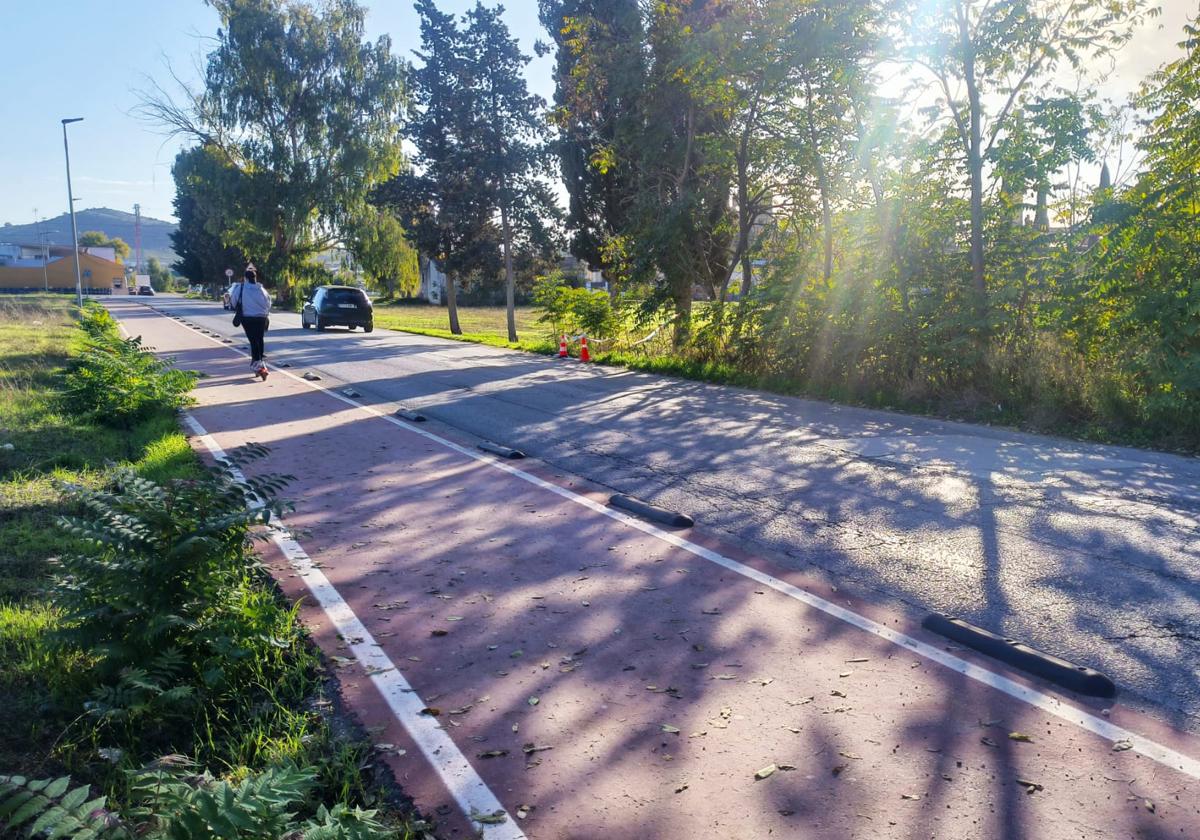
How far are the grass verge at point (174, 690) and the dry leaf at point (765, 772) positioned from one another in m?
1.20

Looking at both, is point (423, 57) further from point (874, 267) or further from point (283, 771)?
point (283, 771)

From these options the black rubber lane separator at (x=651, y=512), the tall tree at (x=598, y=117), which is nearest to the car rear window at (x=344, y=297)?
the tall tree at (x=598, y=117)

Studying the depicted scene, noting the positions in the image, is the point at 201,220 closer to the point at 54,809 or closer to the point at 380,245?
the point at 380,245

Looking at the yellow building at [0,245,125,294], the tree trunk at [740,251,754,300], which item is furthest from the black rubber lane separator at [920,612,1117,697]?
the yellow building at [0,245,125,294]

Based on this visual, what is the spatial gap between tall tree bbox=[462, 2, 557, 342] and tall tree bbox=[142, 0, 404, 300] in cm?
1054

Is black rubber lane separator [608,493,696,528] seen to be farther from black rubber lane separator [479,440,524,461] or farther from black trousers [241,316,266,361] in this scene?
black trousers [241,316,266,361]

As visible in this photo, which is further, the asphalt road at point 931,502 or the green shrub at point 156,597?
the asphalt road at point 931,502

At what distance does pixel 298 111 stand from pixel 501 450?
134ft

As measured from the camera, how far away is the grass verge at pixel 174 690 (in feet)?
10.7

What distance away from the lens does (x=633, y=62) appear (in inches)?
798

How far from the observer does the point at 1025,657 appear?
14.3ft

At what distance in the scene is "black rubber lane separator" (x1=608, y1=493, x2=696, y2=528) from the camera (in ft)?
22.8

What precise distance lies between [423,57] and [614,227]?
10.9 m

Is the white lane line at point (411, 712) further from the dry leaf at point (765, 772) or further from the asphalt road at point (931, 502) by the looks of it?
the asphalt road at point (931, 502)
